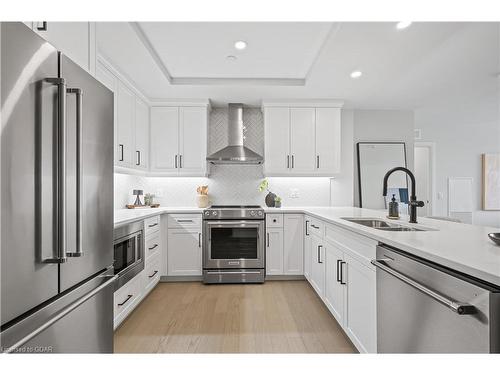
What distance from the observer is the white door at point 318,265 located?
2643 millimetres

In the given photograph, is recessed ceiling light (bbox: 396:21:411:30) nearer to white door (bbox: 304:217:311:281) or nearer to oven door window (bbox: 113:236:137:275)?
white door (bbox: 304:217:311:281)

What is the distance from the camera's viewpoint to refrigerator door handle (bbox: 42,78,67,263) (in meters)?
0.98

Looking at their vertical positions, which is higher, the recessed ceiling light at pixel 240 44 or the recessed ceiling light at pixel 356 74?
the recessed ceiling light at pixel 240 44

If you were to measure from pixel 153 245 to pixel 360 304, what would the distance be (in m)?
2.25

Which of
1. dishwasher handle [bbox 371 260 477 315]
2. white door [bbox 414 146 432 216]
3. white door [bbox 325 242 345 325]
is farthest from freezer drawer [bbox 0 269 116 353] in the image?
white door [bbox 414 146 432 216]

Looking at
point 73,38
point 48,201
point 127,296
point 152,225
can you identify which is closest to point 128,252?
point 127,296

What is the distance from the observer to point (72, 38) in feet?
4.50

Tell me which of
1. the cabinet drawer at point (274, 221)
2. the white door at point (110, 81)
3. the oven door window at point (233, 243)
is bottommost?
Answer: the oven door window at point (233, 243)

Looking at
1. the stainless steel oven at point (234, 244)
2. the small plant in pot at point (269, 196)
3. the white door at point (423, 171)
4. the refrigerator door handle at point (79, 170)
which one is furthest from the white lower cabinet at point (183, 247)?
the white door at point (423, 171)

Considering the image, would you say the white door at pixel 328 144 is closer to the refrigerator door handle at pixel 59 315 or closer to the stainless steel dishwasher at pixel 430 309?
the stainless steel dishwasher at pixel 430 309

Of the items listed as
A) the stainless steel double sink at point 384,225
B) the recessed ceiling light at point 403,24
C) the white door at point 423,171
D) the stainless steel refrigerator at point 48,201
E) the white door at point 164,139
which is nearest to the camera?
the stainless steel refrigerator at point 48,201

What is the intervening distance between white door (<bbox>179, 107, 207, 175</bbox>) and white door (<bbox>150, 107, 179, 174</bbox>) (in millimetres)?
70

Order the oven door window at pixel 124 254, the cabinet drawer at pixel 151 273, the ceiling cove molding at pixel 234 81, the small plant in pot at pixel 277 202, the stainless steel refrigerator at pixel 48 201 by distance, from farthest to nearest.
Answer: the small plant in pot at pixel 277 202 < the ceiling cove molding at pixel 234 81 < the cabinet drawer at pixel 151 273 < the oven door window at pixel 124 254 < the stainless steel refrigerator at pixel 48 201

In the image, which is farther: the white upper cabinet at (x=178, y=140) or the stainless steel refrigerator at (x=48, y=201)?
the white upper cabinet at (x=178, y=140)
